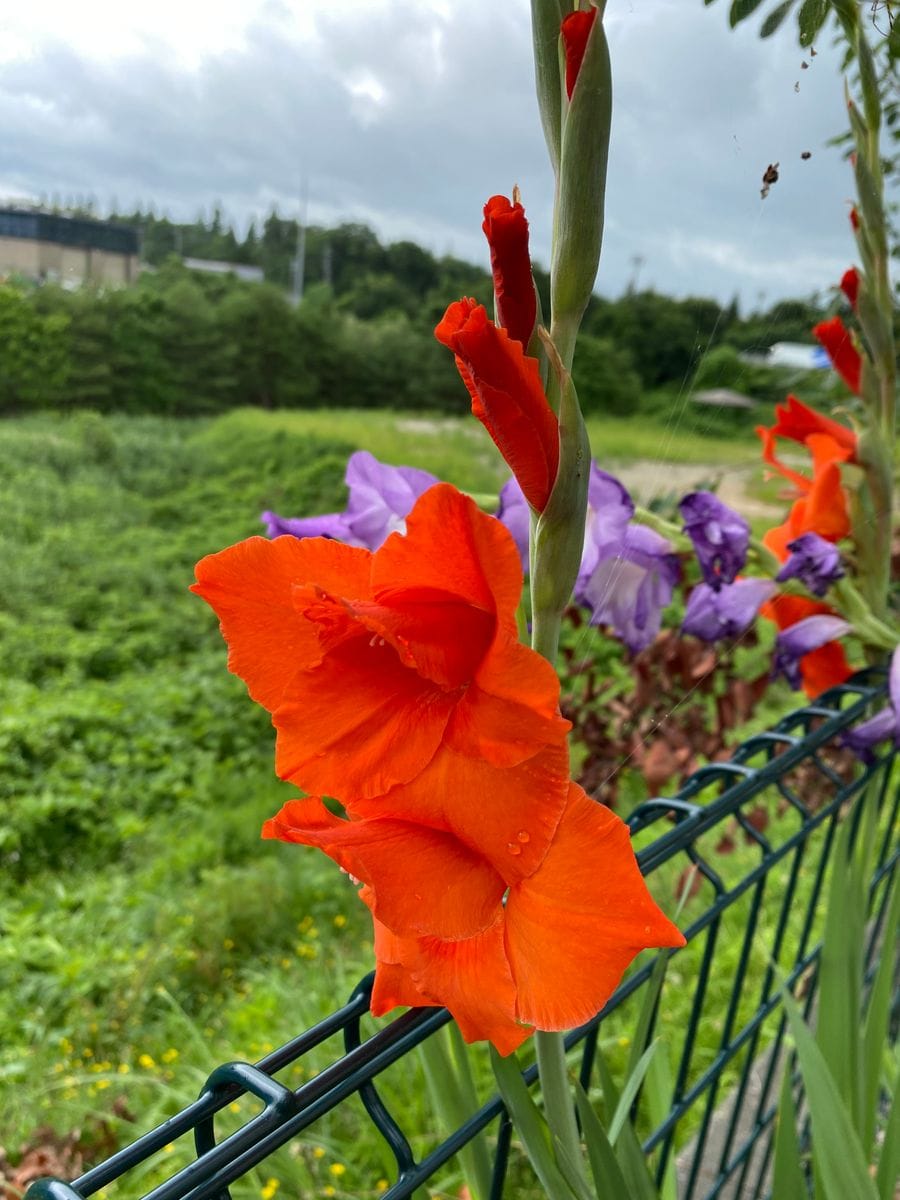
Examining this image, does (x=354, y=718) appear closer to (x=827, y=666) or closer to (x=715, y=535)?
(x=715, y=535)

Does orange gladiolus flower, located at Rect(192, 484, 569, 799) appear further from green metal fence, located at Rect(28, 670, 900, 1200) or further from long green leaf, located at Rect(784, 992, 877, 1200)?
long green leaf, located at Rect(784, 992, 877, 1200)

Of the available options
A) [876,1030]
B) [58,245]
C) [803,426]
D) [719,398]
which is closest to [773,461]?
[803,426]

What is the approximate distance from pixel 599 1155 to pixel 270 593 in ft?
1.14

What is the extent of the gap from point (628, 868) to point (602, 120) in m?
0.26

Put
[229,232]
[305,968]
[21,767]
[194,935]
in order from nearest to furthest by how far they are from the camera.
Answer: [229,232] < [305,968] < [194,935] < [21,767]

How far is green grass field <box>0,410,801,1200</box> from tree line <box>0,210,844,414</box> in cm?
5

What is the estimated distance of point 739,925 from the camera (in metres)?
2.32

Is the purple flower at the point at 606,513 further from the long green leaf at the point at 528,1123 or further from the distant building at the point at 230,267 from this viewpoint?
the distant building at the point at 230,267

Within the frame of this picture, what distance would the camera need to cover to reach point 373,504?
554mm

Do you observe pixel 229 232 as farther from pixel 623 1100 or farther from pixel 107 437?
pixel 107 437

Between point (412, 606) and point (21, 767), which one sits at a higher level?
point (412, 606)

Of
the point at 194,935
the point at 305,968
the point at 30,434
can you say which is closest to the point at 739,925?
the point at 305,968

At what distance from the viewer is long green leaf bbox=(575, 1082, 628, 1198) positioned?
0.45m

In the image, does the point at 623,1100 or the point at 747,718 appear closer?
the point at 623,1100
